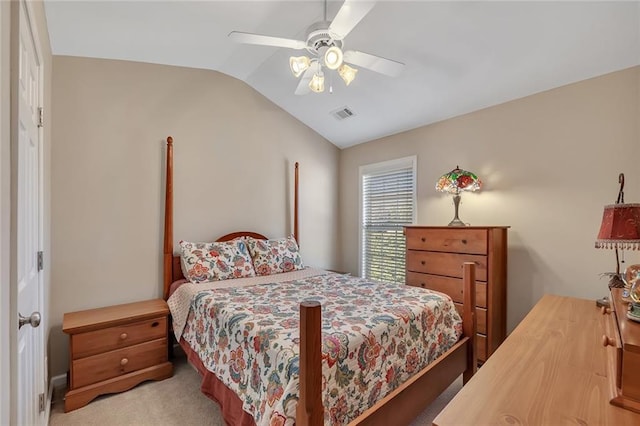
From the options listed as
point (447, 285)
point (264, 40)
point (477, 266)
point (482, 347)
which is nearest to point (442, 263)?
point (447, 285)

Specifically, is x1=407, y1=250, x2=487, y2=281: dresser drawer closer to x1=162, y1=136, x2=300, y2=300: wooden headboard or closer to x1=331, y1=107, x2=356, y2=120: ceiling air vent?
x1=331, y1=107, x2=356, y2=120: ceiling air vent

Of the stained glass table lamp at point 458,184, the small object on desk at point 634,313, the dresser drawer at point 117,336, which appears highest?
the stained glass table lamp at point 458,184

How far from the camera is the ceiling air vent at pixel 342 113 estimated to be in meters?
3.51

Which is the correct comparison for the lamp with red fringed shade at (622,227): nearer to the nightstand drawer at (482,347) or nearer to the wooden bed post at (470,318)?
the wooden bed post at (470,318)

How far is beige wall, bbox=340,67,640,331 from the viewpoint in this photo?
90.3 inches

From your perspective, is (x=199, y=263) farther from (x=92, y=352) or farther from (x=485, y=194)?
(x=485, y=194)

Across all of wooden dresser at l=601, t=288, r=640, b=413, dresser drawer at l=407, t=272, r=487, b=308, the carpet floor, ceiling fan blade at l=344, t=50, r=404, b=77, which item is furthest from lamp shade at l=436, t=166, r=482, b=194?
wooden dresser at l=601, t=288, r=640, b=413

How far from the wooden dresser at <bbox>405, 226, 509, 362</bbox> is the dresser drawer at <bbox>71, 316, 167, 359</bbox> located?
2347mm

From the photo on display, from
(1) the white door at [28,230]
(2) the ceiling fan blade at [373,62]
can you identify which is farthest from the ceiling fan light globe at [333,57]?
(1) the white door at [28,230]

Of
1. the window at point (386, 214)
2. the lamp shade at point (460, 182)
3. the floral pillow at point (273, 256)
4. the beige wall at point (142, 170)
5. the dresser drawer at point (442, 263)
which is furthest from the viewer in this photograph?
the window at point (386, 214)

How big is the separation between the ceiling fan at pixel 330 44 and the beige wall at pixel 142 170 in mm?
1474

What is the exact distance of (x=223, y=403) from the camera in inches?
68.4

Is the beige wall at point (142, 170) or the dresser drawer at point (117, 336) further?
the beige wall at point (142, 170)

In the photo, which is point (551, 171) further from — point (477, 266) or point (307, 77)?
point (307, 77)
